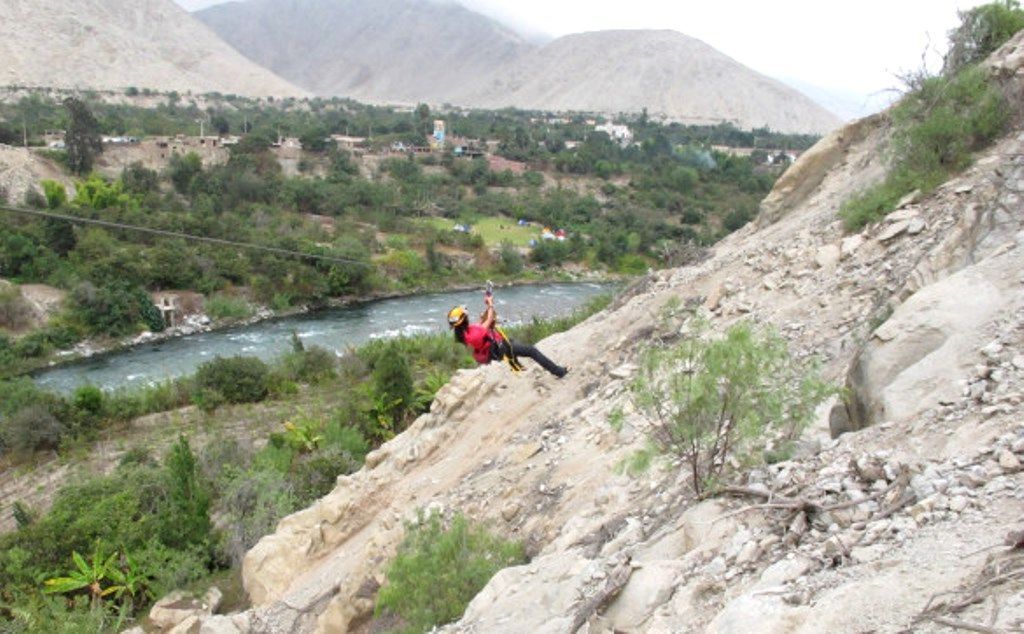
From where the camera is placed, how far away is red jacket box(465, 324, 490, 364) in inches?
364

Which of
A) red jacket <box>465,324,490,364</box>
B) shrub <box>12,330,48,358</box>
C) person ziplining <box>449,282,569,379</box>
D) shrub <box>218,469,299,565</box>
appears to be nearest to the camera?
person ziplining <box>449,282,569,379</box>

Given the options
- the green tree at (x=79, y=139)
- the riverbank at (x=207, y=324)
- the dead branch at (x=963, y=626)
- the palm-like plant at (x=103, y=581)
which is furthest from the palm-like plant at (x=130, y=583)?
the green tree at (x=79, y=139)

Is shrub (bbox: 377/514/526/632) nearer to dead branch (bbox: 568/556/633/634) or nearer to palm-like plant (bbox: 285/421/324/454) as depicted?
dead branch (bbox: 568/556/633/634)

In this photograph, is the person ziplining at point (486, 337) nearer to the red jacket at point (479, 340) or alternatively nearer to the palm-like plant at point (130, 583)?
the red jacket at point (479, 340)

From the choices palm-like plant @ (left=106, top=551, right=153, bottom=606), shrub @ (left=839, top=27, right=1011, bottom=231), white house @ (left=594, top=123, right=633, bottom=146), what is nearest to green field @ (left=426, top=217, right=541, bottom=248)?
palm-like plant @ (left=106, top=551, right=153, bottom=606)

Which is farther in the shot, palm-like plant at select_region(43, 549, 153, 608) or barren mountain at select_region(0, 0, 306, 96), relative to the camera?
barren mountain at select_region(0, 0, 306, 96)

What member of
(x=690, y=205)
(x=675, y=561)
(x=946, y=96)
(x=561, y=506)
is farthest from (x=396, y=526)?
(x=690, y=205)

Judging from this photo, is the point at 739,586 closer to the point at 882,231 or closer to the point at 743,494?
the point at 743,494

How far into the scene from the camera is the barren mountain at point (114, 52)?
126m

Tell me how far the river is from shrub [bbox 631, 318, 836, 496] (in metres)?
26.8

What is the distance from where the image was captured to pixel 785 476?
494 centimetres

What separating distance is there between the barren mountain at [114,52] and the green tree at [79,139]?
77100 millimetres

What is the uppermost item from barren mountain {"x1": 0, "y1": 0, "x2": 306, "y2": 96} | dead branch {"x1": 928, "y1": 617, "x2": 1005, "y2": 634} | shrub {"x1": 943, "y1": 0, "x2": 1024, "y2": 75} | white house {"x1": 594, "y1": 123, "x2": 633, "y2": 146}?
barren mountain {"x1": 0, "y1": 0, "x2": 306, "y2": 96}

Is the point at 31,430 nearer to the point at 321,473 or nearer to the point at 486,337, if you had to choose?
the point at 321,473
